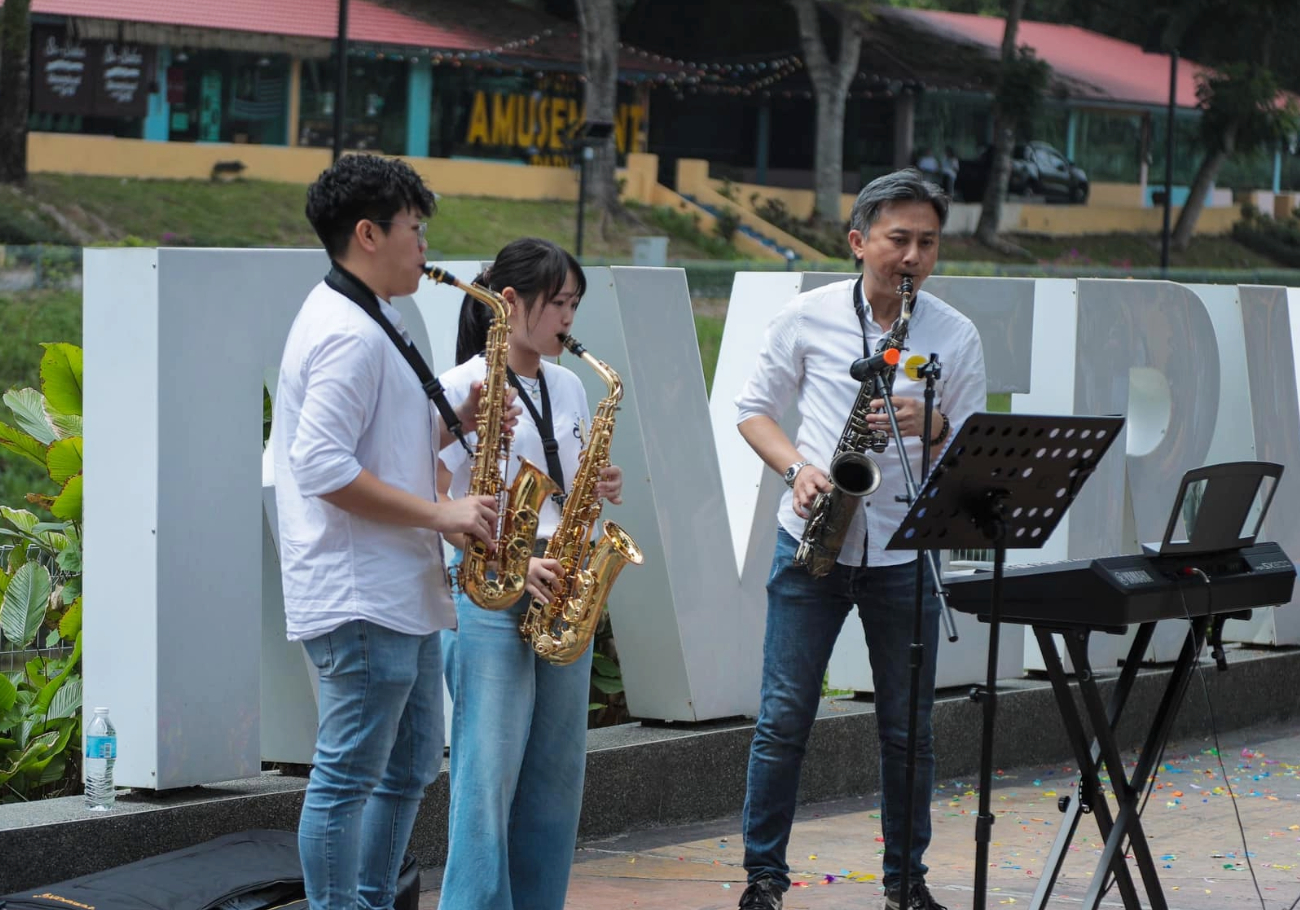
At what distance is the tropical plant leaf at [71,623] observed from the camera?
5645mm

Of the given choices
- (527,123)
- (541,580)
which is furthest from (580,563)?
(527,123)

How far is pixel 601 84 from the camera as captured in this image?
1414 inches

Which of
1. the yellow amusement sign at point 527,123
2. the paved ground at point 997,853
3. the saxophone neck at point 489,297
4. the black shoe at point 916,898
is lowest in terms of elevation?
the paved ground at point 997,853

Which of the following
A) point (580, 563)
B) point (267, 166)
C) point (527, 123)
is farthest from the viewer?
point (527, 123)

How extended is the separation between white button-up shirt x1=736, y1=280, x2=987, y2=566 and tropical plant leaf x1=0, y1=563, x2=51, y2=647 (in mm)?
2245

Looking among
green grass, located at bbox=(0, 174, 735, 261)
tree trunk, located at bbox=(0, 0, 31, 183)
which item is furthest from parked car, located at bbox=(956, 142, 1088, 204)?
tree trunk, located at bbox=(0, 0, 31, 183)

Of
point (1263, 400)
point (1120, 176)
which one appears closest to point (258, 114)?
point (1120, 176)

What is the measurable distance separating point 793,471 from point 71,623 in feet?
7.91

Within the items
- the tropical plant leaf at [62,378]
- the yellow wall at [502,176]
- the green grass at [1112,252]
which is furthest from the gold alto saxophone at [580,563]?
the green grass at [1112,252]

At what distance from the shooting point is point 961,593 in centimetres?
436

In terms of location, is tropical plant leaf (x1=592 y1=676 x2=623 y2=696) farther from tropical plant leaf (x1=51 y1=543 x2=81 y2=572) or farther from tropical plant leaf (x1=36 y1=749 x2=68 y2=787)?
tropical plant leaf (x1=36 y1=749 x2=68 y2=787)

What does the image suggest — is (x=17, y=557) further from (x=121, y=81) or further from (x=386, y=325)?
(x=121, y=81)

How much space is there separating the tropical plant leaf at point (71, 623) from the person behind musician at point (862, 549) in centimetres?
222

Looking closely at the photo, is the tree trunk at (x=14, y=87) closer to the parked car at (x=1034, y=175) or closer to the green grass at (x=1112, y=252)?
the green grass at (x=1112, y=252)
